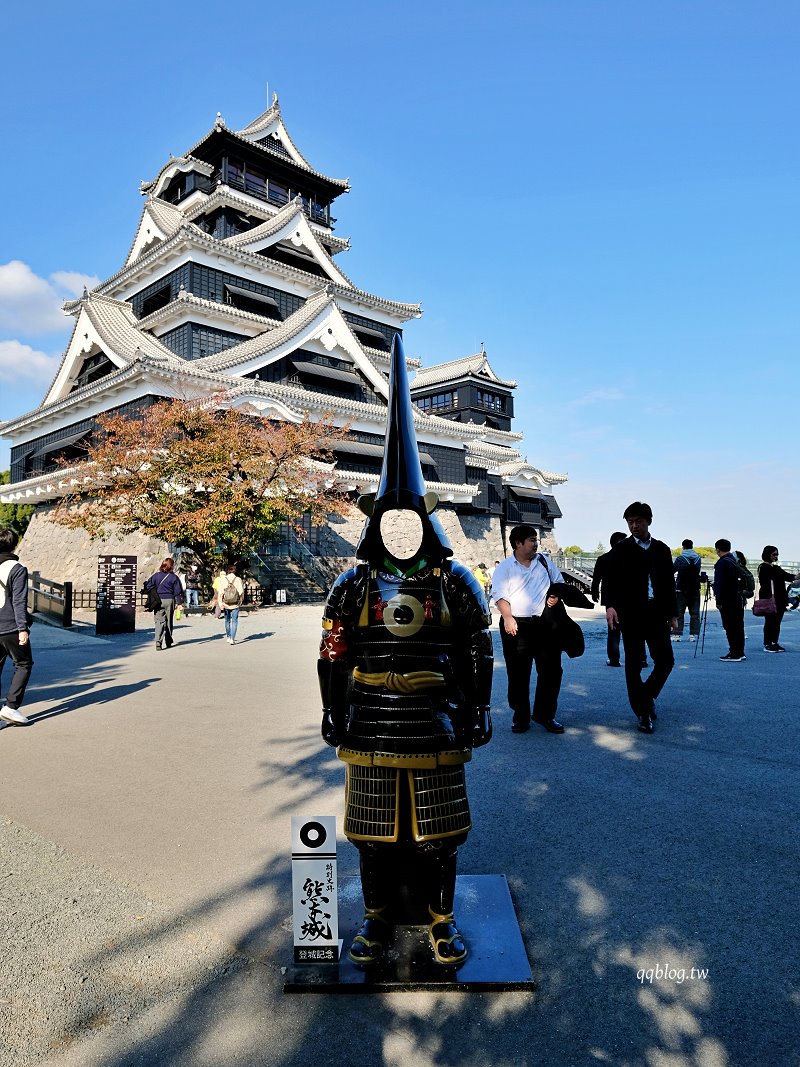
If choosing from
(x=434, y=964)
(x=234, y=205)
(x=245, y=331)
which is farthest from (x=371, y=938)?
(x=234, y=205)

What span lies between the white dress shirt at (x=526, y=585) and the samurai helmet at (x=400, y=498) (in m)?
2.98

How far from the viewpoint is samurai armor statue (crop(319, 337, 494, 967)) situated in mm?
2457

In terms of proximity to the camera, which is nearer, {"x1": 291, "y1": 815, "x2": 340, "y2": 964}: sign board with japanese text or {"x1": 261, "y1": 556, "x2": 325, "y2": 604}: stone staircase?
{"x1": 291, "y1": 815, "x2": 340, "y2": 964}: sign board with japanese text

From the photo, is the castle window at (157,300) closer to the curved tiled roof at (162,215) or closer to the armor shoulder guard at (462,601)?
the curved tiled roof at (162,215)

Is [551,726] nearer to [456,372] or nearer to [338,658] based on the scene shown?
[338,658]

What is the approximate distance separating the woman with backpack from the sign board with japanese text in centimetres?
1033

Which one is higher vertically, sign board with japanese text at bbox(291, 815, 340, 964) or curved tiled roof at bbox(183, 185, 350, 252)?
curved tiled roof at bbox(183, 185, 350, 252)

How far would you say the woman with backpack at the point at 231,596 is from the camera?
12.4 metres

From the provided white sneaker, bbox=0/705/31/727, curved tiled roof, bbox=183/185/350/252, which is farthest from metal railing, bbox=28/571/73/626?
curved tiled roof, bbox=183/185/350/252

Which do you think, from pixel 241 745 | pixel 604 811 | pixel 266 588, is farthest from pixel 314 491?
pixel 604 811

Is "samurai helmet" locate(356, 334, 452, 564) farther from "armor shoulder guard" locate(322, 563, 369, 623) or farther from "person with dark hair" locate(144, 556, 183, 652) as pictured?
"person with dark hair" locate(144, 556, 183, 652)

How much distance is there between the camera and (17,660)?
20.2ft

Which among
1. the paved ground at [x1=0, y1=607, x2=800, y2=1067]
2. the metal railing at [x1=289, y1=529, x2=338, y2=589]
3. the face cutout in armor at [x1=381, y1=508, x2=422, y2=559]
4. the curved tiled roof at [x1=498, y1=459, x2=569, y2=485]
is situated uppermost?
the curved tiled roof at [x1=498, y1=459, x2=569, y2=485]

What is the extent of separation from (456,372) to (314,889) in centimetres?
4286
